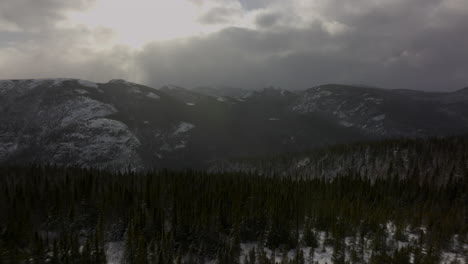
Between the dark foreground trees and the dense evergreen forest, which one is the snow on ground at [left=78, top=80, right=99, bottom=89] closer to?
the dense evergreen forest

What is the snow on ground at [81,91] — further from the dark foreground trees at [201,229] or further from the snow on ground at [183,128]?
the dark foreground trees at [201,229]

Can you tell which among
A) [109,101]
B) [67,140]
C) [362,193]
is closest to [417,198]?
[362,193]

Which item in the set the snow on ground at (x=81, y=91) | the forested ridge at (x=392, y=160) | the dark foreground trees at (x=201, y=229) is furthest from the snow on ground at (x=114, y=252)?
the snow on ground at (x=81, y=91)

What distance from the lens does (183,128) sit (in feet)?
596

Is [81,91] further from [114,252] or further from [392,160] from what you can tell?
[114,252]

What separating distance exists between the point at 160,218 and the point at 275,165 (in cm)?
8980

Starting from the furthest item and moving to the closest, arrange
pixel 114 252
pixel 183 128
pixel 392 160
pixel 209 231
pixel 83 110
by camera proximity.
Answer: pixel 183 128
pixel 83 110
pixel 392 160
pixel 209 231
pixel 114 252

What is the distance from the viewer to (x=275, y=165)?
104m

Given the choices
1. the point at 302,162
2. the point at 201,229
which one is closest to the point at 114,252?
the point at 201,229

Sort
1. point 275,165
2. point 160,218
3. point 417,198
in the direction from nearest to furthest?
point 160,218, point 417,198, point 275,165

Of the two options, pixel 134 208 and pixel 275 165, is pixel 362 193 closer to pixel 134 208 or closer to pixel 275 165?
pixel 134 208

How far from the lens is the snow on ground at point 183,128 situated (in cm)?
17598

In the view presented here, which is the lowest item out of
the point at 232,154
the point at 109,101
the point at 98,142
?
the point at 232,154

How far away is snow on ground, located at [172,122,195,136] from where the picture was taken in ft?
577
